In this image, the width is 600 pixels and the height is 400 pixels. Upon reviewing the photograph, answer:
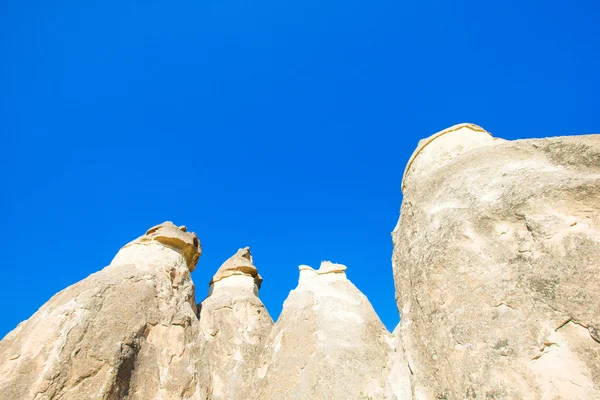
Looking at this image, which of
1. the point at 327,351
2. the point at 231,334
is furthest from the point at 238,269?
the point at 327,351

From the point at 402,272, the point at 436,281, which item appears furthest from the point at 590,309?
the point at 402,272

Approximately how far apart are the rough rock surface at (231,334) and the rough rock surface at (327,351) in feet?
2.81

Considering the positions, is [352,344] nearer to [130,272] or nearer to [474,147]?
[474,147]

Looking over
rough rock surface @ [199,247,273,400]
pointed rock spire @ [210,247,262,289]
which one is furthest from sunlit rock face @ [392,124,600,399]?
pointed rock spire @ [210,247,262,289]

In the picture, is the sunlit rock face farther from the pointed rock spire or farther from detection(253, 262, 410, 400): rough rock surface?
the pointed rock spire

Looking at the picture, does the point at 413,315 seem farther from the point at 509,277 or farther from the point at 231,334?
the point at 231,334

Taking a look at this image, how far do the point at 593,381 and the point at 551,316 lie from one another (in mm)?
702

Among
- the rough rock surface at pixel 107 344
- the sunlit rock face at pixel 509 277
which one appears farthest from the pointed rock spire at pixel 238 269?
the sunlit rock face at pixel 509 277

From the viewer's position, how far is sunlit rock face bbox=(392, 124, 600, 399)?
13.1 feet

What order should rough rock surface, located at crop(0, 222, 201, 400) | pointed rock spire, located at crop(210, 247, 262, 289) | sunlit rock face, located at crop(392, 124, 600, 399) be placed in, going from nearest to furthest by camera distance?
sunlit rock face, located at crop(392, 124, 600, 399) < rough rock surface, located at crop(0, 222, 201, 400) < pointed rock spire, located at crop(210, 247, 262, 289)

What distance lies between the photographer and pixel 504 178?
5.70m

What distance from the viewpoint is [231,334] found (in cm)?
1127

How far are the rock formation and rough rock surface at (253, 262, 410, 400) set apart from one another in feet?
0.12

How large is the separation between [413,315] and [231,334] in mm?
7105
